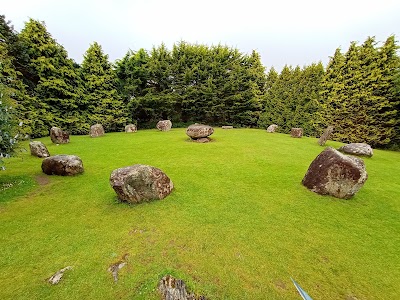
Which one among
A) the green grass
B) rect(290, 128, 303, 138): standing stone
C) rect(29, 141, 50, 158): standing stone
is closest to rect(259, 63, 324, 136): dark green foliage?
rect(290, 128, 303, 138): standing stone

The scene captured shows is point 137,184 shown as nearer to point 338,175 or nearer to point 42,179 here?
point 42,179

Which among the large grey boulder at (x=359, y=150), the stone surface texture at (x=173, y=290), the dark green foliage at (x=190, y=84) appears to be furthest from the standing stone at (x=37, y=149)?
the large grey boulder at (x=359, y=150)

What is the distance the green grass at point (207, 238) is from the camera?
353cm

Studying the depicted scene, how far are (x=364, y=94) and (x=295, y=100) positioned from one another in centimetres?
599

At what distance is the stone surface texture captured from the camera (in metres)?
3.20

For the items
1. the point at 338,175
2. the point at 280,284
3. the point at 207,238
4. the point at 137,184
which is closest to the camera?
the point at 280,284

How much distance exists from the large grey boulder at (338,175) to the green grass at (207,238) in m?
0.31

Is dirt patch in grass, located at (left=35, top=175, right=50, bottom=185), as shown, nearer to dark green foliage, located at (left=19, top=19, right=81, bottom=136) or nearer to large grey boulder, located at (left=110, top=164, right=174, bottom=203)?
large grey boulder, located at (left=110, top=164, right=174, bottom=203)

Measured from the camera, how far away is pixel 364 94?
16.2 meters

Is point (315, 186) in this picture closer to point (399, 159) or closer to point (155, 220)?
point (155, 220)

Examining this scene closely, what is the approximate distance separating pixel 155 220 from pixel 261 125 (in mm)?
22119

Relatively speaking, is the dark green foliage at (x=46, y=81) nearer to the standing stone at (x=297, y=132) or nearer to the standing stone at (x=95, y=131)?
the standing stone at (x=95, y=131)

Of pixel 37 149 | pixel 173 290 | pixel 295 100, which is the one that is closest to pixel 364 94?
pixel 295 100

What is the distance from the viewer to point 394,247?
459 cm
